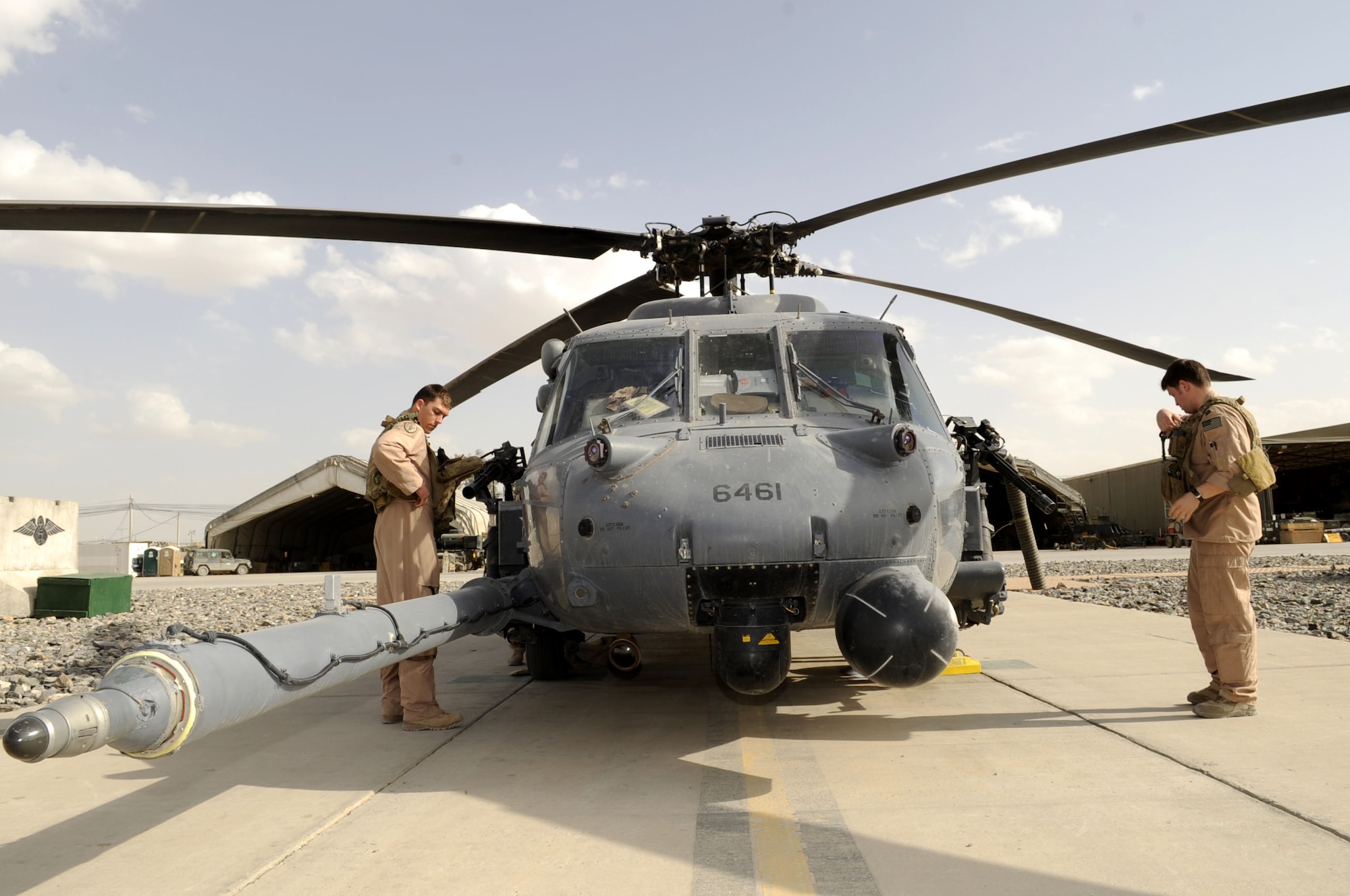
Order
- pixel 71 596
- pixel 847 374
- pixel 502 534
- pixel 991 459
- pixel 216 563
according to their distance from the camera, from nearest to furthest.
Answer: pixel 847 374
pixel 502 534
pixel 991 459
pixel 71 596
pixel 216 563

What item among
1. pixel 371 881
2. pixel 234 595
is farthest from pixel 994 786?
pixel 234 595

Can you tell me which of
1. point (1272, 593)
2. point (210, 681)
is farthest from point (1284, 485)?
point (210, 681)

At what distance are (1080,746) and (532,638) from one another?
342cm

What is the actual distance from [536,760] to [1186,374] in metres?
4.07

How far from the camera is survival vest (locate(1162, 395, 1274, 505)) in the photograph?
4.72 m

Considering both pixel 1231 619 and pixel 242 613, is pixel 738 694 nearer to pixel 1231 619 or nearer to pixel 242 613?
pixel 1231 619

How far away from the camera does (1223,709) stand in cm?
475

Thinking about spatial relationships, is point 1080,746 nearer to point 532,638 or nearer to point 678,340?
point 678,340

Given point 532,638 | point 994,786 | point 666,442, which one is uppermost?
point 666,442

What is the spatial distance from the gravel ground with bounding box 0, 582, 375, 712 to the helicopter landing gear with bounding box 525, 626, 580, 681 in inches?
58.7

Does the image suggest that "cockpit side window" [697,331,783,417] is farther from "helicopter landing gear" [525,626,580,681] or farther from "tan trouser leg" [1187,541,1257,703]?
"tan trouser leg" [1187,541,1257,703]

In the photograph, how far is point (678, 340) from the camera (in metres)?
5.45

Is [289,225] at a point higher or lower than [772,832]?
higher

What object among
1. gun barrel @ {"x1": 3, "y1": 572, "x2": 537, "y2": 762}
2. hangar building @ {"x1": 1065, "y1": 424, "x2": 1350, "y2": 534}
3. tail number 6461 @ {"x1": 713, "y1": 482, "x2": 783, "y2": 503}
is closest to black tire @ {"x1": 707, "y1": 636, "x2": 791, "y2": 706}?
tail number 6461 @ {"x1": 713, "y1": 482, "x2": 783, "y2": 503}
